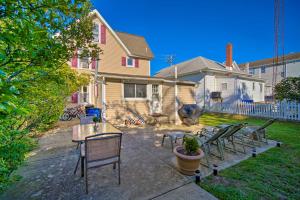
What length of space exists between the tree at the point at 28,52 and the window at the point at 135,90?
565 cm

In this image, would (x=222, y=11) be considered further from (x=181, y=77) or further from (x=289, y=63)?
(x=289, y=63)

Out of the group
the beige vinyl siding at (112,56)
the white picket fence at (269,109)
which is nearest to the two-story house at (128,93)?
the beige vinyl siding at (112,56)

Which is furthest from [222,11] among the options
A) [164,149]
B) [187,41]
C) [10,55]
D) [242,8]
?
[10,55]

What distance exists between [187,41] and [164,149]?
2788 cm

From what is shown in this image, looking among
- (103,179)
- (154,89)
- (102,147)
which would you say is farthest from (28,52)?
(154,89)

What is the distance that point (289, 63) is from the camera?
23.0 meters

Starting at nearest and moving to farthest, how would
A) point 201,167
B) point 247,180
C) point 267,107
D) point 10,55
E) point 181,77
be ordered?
point 10,55, point 247,180, point 201,167, point 267,107, point 181,77

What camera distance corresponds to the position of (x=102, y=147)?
259cm

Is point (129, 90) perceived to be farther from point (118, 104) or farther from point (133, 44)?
point (133, 44)

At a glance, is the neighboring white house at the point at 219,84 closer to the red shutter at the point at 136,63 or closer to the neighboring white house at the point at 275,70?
the red shutter at the point at 136,63

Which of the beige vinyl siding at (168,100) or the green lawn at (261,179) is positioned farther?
the beige vinyl siding at (168,100)

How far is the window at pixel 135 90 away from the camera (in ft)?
30.9

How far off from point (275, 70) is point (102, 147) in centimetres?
3116

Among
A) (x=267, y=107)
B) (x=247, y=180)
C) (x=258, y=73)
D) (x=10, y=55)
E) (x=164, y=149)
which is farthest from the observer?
(x=258, y=73)
